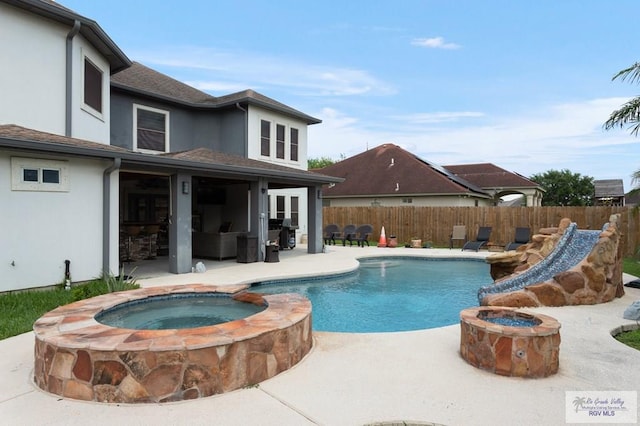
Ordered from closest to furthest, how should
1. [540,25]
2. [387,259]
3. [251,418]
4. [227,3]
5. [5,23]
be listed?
[251,418] → [5,23] → [540,25] → [227,3] → [387,259]

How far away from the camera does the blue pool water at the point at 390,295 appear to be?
7.19m

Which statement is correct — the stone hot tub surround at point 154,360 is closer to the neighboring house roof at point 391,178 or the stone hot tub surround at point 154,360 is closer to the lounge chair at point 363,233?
the lounge chair at point 363,233

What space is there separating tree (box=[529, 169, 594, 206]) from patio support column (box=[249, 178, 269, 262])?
42801 millimetres

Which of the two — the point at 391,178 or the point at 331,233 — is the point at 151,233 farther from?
the point at 391,178

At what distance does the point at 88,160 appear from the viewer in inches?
328

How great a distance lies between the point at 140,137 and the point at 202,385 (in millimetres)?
12424

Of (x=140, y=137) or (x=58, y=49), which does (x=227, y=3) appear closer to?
(x=140, y=137)

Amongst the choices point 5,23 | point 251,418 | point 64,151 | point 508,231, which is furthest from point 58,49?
point 508,231

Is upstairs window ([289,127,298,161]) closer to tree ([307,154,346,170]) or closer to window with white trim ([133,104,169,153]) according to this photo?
window with white trim ([133,104,169,153])

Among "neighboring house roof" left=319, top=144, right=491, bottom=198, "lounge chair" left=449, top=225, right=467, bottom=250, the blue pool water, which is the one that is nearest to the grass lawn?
the blue pool water

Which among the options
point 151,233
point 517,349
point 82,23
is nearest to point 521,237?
point 517,349

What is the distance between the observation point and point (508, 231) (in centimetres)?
1848

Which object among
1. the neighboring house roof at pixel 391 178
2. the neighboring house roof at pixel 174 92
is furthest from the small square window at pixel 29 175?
the neighboring house roof at pixel 391 178

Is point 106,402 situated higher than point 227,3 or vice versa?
point 227,3
